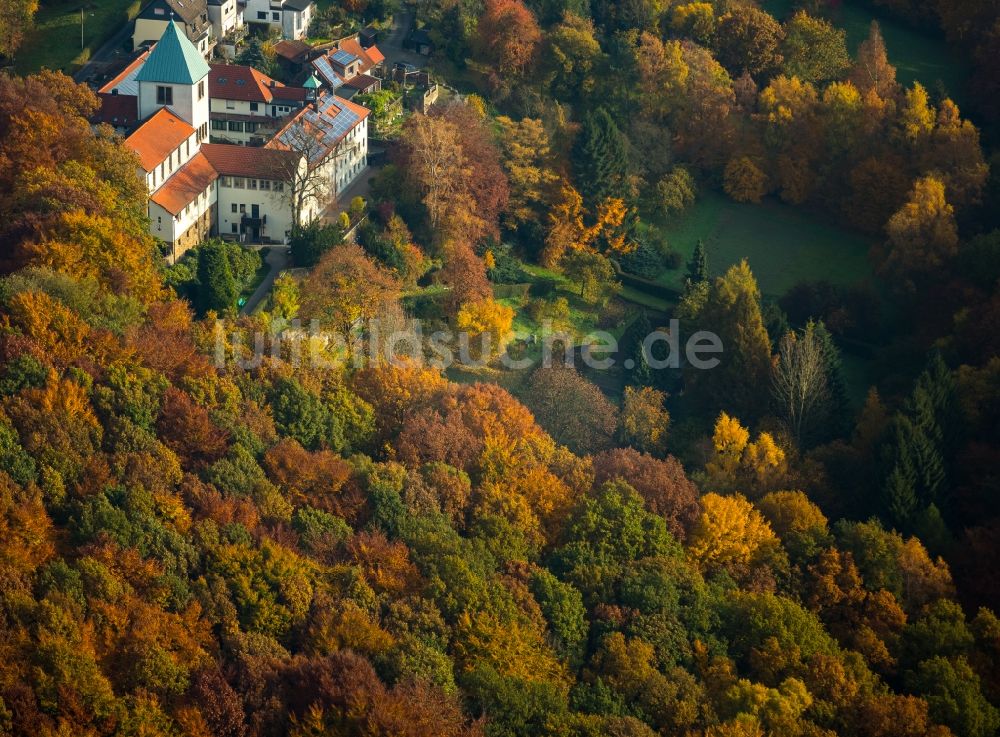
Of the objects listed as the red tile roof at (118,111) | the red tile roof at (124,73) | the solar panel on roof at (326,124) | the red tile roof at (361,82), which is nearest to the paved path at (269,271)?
the solar panel on roof at (326,124)

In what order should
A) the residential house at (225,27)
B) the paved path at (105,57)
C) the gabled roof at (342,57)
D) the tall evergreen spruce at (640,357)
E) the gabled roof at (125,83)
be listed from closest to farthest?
the tall evergreen spruce at (640,357) < the gabled roof at (125,83) < the paved path at (105,57) < the gabled roof at (342,57) < the residential house at (225,27)

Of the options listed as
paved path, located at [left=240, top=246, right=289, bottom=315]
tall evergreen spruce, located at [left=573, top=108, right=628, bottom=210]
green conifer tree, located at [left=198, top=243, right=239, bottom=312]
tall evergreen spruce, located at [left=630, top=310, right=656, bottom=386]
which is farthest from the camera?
tall evergreen spruce, located at [left=573, top=108, right=628, bottom=210]

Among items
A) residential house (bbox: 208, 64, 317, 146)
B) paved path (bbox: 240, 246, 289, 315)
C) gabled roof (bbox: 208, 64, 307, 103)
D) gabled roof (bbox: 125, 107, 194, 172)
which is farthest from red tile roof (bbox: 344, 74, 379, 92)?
paved path (bbox: 240, 246, 289, 315)

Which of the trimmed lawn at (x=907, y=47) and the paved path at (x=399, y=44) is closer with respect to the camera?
the paved path at (x=399, y=44)

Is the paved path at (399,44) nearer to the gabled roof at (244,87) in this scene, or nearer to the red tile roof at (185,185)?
the gabled roof at (244,87)

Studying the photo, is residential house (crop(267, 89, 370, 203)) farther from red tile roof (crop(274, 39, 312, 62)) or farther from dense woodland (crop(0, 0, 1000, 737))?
red tile roof (crop(274, 39, 312, 62))

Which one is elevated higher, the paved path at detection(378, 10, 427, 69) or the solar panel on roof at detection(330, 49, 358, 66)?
the solar panel on roof at detection(330, 49, 358, 66)

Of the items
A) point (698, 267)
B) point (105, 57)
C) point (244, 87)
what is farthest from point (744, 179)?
point (105, 57)
